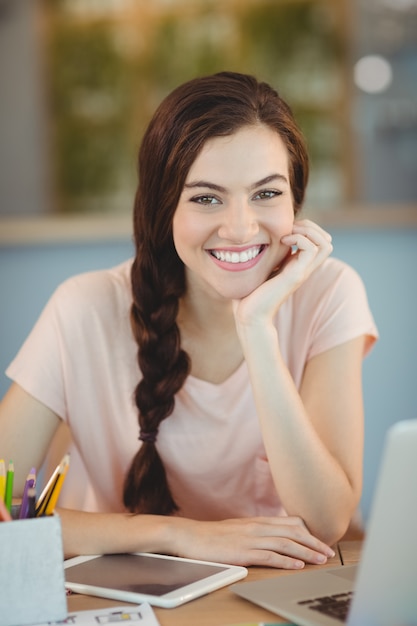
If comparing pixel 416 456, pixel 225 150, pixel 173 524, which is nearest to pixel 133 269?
pixel 225 150

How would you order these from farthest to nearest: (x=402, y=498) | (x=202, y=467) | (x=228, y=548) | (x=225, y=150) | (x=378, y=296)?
(x=378, y=296) → (x=202, y=467) → (x=225, y=150) → (x=228, y=548) → (x=402, y=498)

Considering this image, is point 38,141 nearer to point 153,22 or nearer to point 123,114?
point 123,114

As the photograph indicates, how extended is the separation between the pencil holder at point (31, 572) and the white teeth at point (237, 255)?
A: 654 mm

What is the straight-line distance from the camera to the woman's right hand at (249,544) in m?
1.22

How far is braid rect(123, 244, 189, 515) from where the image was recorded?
163cm

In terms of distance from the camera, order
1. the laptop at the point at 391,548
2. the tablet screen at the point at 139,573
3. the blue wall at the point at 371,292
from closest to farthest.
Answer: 1. the laptop at the point at 391,548
2. the tablet screen at the point at 139,573
3. the blue wall at the point at 371,292

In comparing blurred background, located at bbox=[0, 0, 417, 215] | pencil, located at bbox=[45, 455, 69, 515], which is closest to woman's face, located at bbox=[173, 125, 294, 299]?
pencil, located at bbox=[45, 455, 69, 515]

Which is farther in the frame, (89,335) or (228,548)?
(89,335)

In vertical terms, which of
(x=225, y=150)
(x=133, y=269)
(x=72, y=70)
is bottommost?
(x=133, y=269)

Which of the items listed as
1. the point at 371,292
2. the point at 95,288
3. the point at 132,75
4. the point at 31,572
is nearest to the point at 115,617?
the point at 31,572

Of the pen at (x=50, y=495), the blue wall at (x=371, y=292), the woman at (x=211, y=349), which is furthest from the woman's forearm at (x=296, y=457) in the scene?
the blue wall at (x=371, y=292)

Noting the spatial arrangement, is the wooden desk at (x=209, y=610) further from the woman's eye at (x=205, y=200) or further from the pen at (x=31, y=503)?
the woman's eye at (x=205, y=200)

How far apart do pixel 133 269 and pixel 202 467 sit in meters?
0.38

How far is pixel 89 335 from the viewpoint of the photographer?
170 cm
